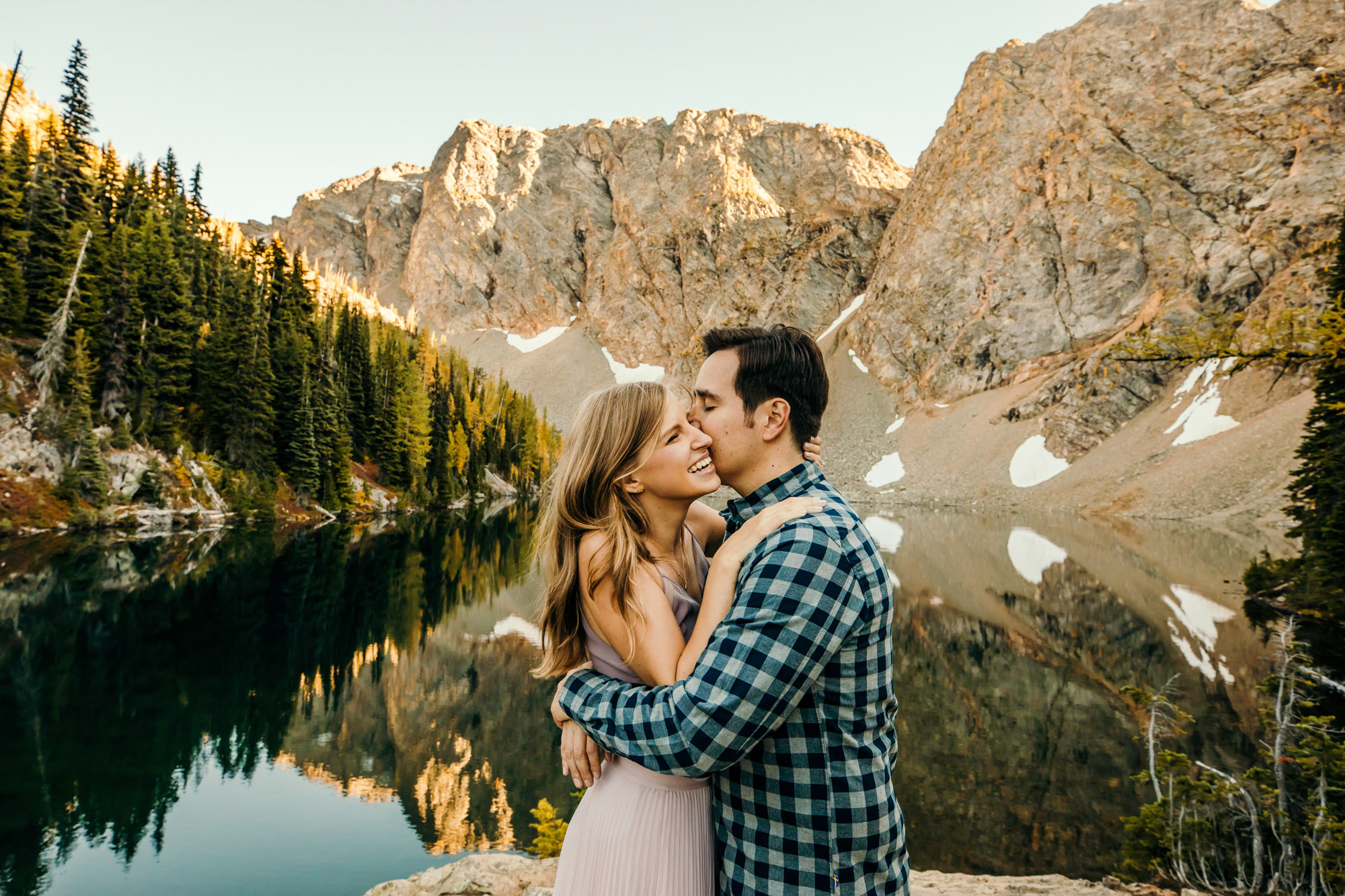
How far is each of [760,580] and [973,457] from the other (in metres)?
79.1

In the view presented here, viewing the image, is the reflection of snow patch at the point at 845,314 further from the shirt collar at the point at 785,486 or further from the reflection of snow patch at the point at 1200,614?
the shirt collar at the point at 785,486

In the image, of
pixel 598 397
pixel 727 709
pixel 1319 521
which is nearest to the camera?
pixel 727 709

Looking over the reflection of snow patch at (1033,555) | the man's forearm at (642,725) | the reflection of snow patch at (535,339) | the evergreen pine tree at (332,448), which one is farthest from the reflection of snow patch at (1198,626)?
the reflection of snow patch at (535,339)

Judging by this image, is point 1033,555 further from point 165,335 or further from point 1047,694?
point 165,335

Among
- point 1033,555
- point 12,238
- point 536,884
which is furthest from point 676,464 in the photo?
point 12,238

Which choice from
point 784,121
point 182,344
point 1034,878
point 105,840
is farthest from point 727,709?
point 784,121

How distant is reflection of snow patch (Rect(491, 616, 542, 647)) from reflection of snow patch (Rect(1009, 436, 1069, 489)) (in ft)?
193

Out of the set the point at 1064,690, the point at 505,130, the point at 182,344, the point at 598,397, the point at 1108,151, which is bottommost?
the point at 1064,690

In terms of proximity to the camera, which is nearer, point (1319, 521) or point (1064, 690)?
point (1064, 690)

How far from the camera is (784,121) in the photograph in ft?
438

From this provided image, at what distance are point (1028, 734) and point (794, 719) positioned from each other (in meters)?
11.4

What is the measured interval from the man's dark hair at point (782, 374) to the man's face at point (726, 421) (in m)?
0.03

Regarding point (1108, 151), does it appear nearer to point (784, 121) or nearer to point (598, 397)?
point (784, 121)

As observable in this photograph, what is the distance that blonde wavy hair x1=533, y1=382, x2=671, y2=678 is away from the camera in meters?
2.46
